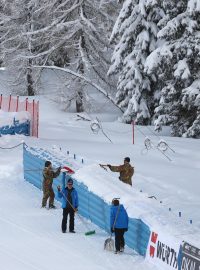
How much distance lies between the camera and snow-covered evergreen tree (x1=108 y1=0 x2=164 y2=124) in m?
31.4

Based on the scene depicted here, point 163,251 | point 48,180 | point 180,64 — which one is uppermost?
point 180,64

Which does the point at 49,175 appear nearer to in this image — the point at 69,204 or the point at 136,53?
the point at 69,204

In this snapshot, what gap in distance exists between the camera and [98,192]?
16172mm

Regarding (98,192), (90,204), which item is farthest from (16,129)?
(98,192)

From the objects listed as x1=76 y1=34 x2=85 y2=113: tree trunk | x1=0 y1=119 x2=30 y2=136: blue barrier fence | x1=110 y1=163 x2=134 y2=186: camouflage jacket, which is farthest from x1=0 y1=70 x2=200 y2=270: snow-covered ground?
x1=76 y1=34 x2=85 y2=113: tree trunk

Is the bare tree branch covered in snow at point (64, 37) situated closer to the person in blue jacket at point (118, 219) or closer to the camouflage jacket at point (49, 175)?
the camouflage jacket at point (49, 175)

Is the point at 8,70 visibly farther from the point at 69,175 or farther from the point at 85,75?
the point at 69,175

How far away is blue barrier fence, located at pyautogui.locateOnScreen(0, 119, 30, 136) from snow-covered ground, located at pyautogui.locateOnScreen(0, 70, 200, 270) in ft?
1.99

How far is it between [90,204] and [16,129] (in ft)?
39.9

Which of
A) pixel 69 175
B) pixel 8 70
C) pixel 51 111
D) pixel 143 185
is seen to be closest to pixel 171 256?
pixel 69 175

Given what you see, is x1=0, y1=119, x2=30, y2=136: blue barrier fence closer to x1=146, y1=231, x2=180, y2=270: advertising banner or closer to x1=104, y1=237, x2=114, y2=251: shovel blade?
x1=104, y1=237, x2=114, y2=251: shovel blade

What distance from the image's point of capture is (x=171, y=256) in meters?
12.8

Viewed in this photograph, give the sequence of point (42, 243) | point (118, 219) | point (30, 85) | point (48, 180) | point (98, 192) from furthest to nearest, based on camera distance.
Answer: point (30, 85) → point (48, 180) → point (98, 192) → point (42, 243) → point (118, 219)

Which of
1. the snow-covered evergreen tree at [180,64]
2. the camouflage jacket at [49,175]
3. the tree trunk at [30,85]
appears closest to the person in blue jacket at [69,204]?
the camouflage jacket at [49,175]
